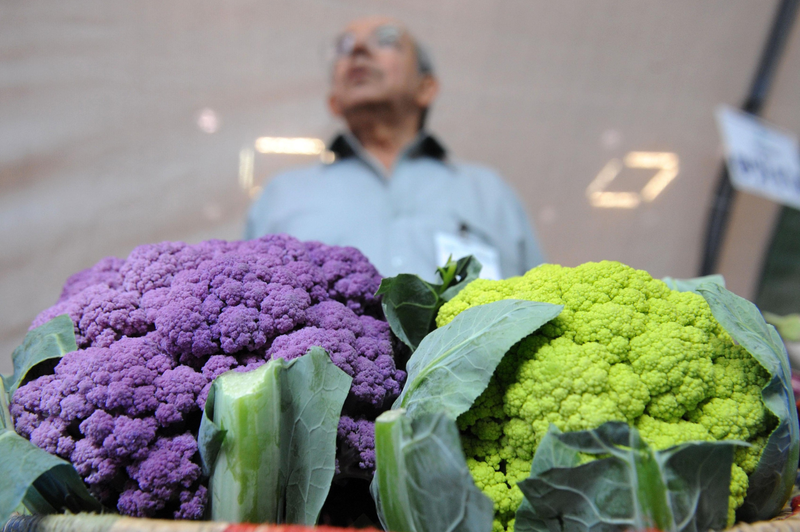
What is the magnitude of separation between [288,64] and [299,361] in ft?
5.75

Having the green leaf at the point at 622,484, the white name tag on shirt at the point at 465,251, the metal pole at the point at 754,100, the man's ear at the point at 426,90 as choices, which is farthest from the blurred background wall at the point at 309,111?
the green leaf at the point at 622,484

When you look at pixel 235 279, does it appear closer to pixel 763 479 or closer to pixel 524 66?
pixel 763 479

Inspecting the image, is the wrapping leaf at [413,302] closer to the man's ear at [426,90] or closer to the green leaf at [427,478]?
the green leaf at [427,478]

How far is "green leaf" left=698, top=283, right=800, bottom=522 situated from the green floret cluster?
14 millimetres

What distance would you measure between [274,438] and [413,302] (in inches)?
10.5

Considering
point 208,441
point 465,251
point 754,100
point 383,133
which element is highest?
point 754,100

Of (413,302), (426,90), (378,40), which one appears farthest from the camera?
(426,90)

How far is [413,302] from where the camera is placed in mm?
676

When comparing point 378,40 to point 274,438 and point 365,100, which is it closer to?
point 365,100

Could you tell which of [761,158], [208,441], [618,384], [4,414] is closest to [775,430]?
[618,384]

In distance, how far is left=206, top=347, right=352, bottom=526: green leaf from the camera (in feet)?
1.57

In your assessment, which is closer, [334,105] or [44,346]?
[44,346]

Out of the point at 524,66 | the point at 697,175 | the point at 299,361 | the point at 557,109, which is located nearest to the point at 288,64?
the point at 524,66

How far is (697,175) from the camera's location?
2307 mm
